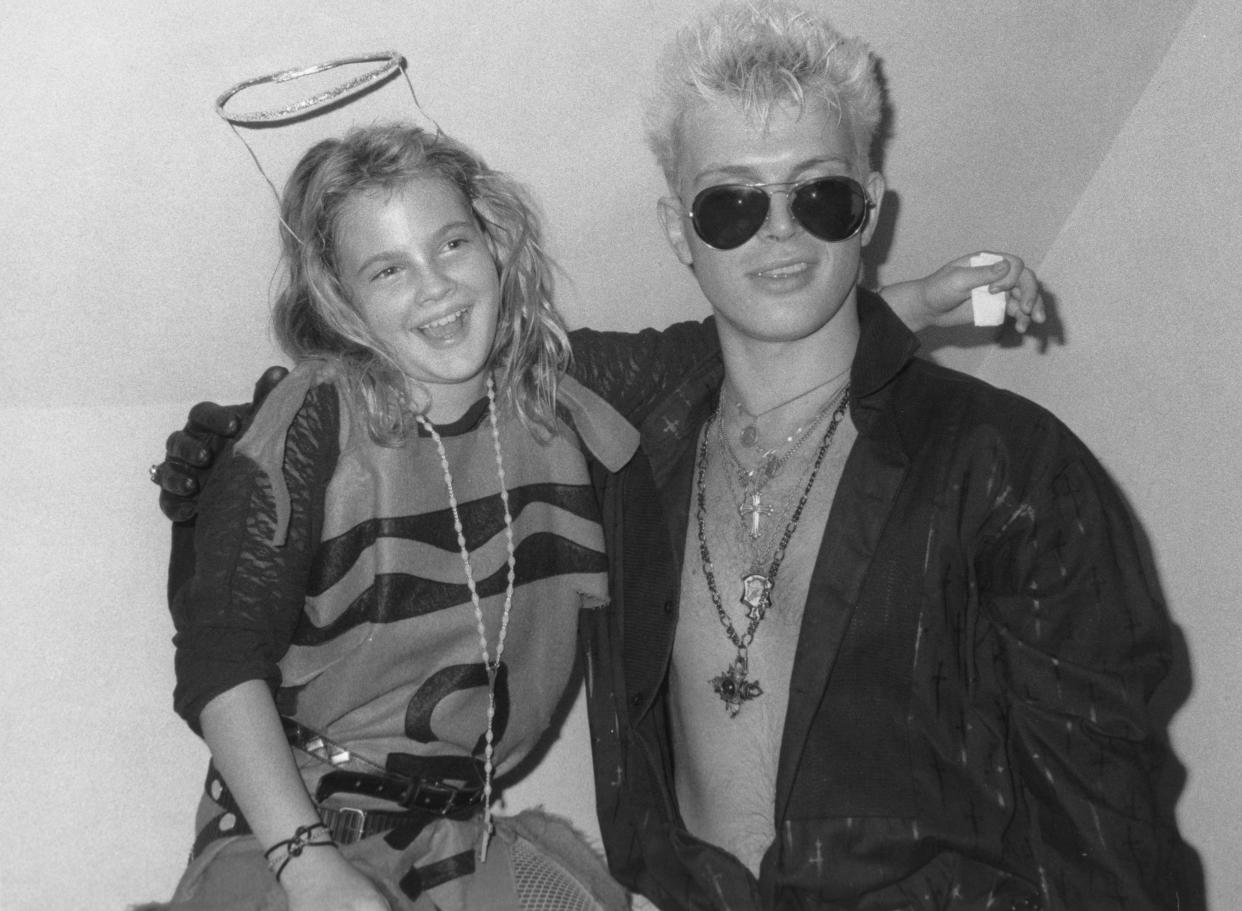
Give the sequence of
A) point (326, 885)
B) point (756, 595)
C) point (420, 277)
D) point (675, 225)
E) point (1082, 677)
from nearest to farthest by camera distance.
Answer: point (326, 885) → point (1082, 677) → point (420, 277) → point (756, 595) → point (675, 225)

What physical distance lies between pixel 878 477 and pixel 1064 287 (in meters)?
0.95

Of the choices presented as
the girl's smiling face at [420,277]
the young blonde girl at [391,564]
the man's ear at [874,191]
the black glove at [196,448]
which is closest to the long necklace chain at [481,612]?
the young blonde girl at [391,564]

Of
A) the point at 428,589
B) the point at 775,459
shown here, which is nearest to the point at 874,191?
the point at 775,459

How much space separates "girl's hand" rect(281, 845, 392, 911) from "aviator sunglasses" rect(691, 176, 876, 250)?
0.93 meters

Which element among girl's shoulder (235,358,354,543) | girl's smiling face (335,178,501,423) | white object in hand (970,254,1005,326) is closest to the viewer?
girl's shoulder (235,358,354,543)

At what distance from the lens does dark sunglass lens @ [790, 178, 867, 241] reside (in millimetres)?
1840

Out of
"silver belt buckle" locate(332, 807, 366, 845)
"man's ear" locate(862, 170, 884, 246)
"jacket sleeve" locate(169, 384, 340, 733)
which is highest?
"man's ear" locate(862, 170, 884, 246)

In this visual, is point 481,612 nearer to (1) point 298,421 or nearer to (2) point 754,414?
(1) point 298,421

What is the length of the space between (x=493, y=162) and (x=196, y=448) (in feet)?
1.96

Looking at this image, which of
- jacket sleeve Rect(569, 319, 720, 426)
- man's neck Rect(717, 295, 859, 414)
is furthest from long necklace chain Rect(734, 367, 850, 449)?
jacket sleeve Rect(569, 319, 720, 426)

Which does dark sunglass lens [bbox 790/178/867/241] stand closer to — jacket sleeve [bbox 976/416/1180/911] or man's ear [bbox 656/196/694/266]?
man's ear [bbox 656/196/694/266]

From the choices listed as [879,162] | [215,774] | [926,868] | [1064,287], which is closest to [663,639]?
[926,868]

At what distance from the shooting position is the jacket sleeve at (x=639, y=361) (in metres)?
2.09

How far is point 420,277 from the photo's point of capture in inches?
71.9
